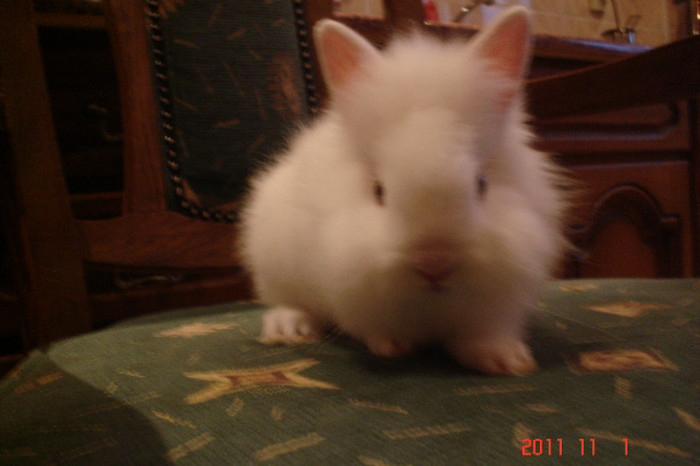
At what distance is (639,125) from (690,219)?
18.1 inches

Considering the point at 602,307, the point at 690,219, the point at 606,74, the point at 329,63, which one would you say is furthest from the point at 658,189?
the point at 329,63

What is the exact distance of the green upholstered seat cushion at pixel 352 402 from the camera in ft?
1.30

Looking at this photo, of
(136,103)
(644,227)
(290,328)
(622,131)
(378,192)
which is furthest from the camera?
(644,227)

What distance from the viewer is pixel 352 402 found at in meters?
0.49

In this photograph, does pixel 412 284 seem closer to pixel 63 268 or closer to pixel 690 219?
pixel 63 268

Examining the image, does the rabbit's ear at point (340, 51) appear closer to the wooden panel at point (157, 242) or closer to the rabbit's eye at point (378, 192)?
the rabbit's eye at point (378, 192)

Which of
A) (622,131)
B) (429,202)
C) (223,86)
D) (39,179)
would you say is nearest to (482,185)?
(429,202)

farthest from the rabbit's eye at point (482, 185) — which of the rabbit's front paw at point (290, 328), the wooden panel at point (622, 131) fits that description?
the wooden panel at point (622, 131)

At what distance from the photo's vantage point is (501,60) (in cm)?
63

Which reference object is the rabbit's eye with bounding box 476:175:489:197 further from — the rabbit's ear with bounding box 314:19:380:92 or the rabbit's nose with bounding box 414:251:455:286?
the rabbit's ear with bounding box 314:19:380:92
